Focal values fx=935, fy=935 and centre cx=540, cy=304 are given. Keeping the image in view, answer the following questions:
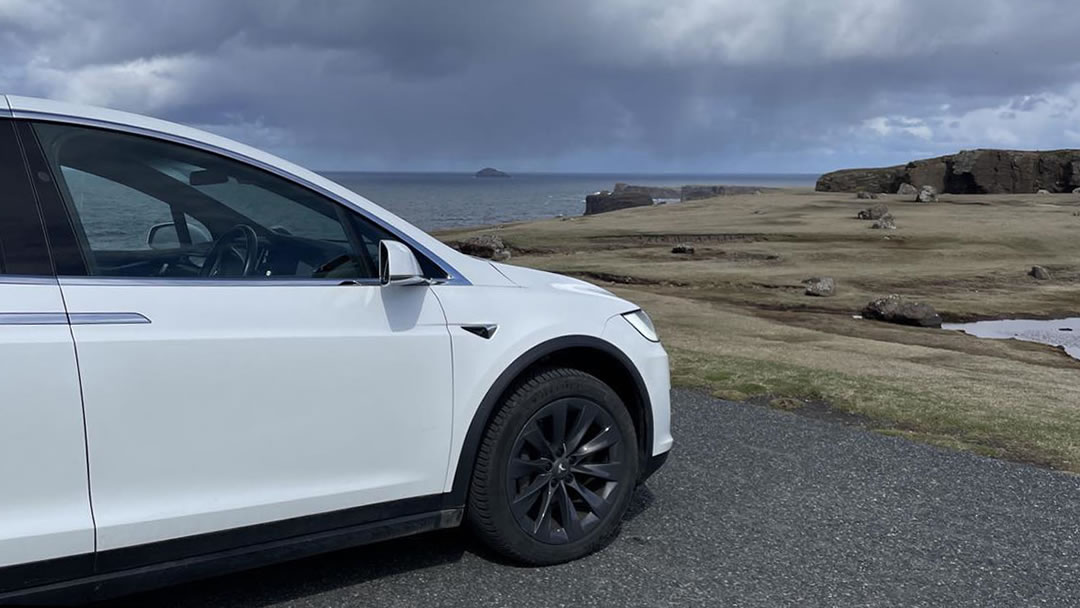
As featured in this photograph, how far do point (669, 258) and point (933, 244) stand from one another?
10315 mm

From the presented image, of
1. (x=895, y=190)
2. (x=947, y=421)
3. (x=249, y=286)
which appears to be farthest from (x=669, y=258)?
(x=895, y=190)

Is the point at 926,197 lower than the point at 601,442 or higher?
lower

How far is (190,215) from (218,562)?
4.47 ft

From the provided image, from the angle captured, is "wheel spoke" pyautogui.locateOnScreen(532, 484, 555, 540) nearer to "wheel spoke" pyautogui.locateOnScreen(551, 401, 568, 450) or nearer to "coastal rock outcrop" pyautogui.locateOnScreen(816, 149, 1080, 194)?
"wheel spoke" pyautogui.locateOnScreen(551, 401, 568, 450)

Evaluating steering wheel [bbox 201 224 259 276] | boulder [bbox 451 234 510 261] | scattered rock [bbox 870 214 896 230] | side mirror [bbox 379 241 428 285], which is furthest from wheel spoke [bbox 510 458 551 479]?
scattered rock [bbox 870 214 896 230]

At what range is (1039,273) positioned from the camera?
91.9 ft

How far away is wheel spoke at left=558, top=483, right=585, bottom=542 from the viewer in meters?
4.21

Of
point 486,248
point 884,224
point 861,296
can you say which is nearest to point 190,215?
point 861,296

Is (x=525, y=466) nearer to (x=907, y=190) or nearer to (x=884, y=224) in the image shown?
(x=884, y=224)

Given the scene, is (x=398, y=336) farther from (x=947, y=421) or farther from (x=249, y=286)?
(x=947, y=421)

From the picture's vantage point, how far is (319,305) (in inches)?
140

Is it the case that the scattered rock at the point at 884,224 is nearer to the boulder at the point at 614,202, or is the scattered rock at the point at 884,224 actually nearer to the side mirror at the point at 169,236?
the side mirror at the point at 169,236

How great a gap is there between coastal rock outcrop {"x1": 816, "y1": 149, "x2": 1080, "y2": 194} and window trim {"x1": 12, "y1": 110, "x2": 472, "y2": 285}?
234 ft

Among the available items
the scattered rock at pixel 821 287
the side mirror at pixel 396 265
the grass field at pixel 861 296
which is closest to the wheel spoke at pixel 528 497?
the side mirror at pixel 396 265
